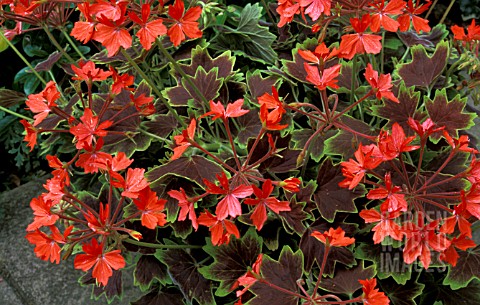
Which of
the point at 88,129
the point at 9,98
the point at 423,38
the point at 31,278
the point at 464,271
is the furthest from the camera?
the point at 31,278

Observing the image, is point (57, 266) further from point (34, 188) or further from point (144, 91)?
point (144, 91)

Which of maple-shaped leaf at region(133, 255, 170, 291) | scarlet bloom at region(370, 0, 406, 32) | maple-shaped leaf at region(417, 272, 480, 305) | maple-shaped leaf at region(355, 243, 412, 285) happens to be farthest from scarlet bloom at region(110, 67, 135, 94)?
maple-shaped leaf at region(417, 272, 480, 305)

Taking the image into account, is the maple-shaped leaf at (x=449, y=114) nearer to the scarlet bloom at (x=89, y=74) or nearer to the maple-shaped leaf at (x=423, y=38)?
the maple-shaped leaf at (x=423, y=38)

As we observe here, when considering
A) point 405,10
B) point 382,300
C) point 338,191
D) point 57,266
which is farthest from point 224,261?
point 57,266

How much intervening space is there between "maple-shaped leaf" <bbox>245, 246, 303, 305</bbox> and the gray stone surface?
82 cm

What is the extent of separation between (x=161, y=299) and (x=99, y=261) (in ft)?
1.54

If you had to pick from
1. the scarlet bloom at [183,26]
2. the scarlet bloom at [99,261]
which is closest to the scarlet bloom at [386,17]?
the scarlet bloom at [183,26]

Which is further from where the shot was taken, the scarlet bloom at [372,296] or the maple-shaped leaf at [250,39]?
the maple-shaped leaf at [250,39]

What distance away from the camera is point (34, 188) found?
242cm

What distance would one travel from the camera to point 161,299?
1462 millimetres

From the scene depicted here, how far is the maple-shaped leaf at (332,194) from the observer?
4.22 feet

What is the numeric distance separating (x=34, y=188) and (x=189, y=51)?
3.86 ft

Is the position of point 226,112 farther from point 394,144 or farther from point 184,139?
point 394,144

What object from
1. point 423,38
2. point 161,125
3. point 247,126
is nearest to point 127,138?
point 161,125
